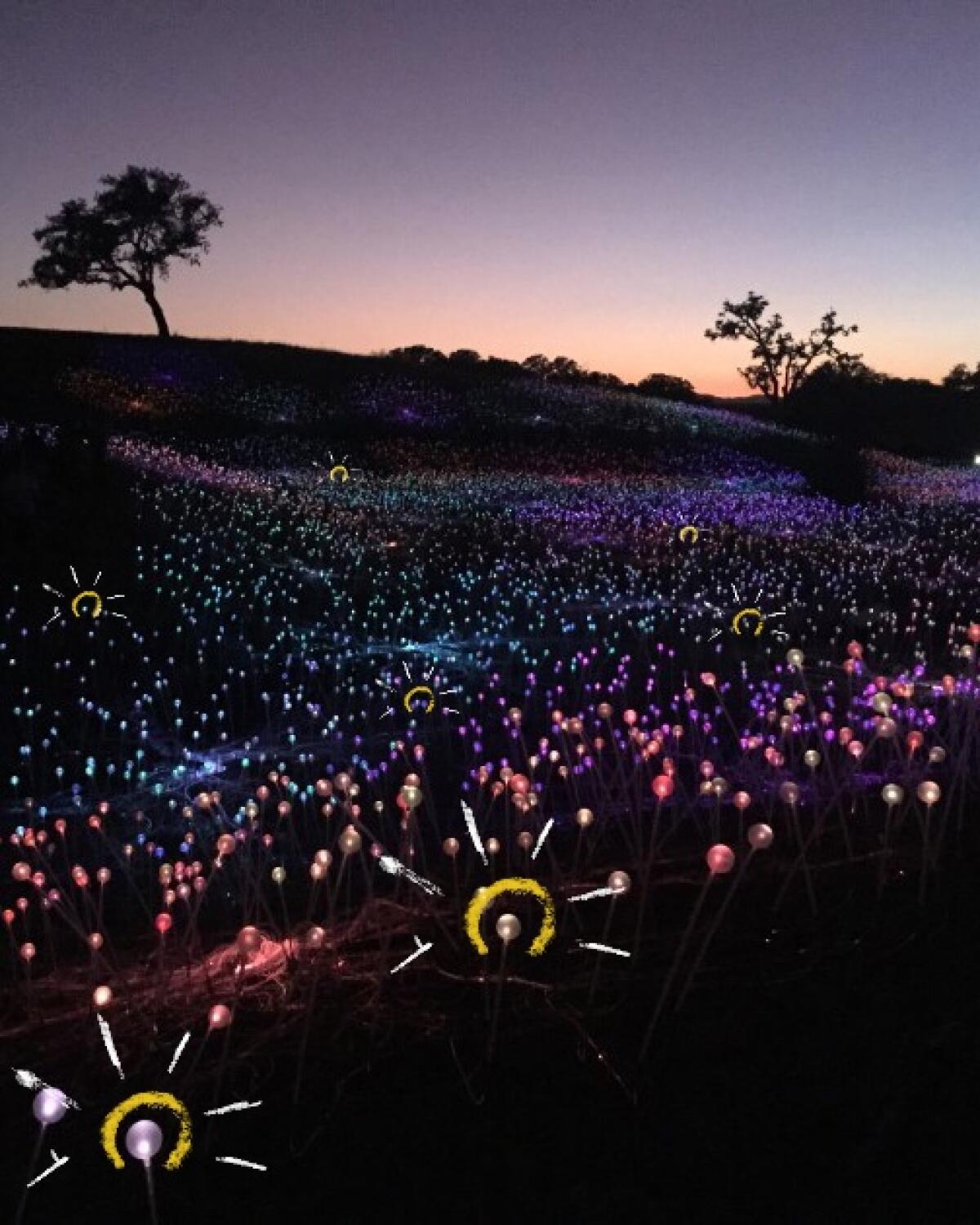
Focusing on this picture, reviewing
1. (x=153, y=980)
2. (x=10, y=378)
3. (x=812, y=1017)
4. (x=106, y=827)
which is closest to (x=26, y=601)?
(x=106, y=827)

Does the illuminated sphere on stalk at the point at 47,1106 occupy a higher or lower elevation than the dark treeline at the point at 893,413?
lower

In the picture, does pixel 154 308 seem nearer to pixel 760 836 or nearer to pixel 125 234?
pixel 125 234

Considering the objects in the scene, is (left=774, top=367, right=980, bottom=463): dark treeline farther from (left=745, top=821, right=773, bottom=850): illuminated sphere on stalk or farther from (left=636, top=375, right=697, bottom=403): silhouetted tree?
(left=745, top=821, right=773, bottom=850): illuminated sphere on stalk

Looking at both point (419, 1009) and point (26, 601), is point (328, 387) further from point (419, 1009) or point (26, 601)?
point (419, 1009)

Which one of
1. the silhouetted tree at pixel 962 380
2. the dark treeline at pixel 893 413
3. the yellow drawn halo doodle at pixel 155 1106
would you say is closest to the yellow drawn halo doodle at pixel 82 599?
the yellow drawn halo doodle at pixel 155 1106

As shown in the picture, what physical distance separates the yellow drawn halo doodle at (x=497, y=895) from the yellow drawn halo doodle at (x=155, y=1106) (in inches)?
41.8

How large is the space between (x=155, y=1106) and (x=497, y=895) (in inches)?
52.4

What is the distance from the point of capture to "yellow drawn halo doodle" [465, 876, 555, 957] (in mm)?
3666

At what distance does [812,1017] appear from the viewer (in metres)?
3.73

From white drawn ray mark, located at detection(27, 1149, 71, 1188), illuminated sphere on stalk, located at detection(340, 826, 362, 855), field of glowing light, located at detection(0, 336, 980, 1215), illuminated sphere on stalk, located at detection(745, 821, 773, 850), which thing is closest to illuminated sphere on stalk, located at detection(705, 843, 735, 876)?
field of glowing light, located at detection(0, 336, 980, 1215)

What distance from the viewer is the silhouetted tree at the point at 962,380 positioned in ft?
199

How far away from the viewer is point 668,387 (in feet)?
180

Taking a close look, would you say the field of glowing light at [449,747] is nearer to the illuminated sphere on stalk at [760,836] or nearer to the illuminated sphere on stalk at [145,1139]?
the illuminated sphere on stalk at [760,836]

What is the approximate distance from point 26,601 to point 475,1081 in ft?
31.1
